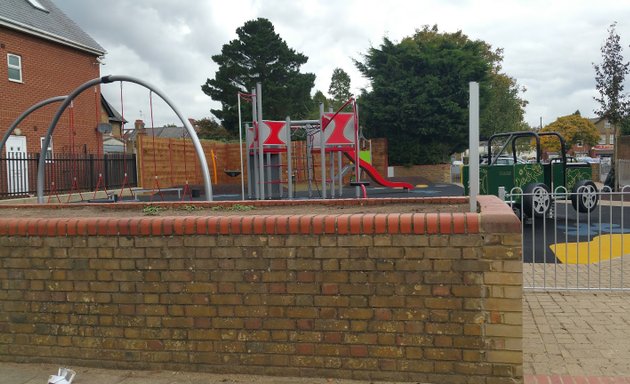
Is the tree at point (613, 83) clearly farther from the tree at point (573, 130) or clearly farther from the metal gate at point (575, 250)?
the tree at point (573, 130)

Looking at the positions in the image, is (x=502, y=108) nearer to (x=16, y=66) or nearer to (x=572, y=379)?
(x=16, y=66)

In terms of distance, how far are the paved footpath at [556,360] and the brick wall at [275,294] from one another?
11cm

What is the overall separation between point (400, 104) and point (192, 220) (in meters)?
26.5

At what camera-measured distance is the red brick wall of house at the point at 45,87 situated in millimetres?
19766

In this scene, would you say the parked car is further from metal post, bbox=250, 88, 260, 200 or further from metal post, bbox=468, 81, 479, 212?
metal post, bbox=468, 81, 479, 212

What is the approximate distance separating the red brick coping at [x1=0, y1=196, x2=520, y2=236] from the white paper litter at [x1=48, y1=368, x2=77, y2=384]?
3.51 ft

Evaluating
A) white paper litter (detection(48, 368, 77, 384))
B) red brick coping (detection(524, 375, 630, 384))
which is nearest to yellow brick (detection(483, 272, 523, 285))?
red brick coping (detection(524, 375, 630, 384))

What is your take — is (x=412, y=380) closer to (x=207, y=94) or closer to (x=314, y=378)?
(x=314, y=378)

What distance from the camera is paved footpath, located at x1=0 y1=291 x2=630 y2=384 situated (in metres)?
3.98

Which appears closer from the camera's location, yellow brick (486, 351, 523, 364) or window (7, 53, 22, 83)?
yellow brick (486, 351, 523, 364)

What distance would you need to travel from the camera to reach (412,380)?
3875 mm

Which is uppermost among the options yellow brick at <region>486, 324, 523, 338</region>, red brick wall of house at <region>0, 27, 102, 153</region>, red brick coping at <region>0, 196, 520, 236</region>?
red brick wall of house at <region>0, 27, 102, 153</region>

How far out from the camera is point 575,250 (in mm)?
9219

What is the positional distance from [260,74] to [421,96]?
43.9 ft
